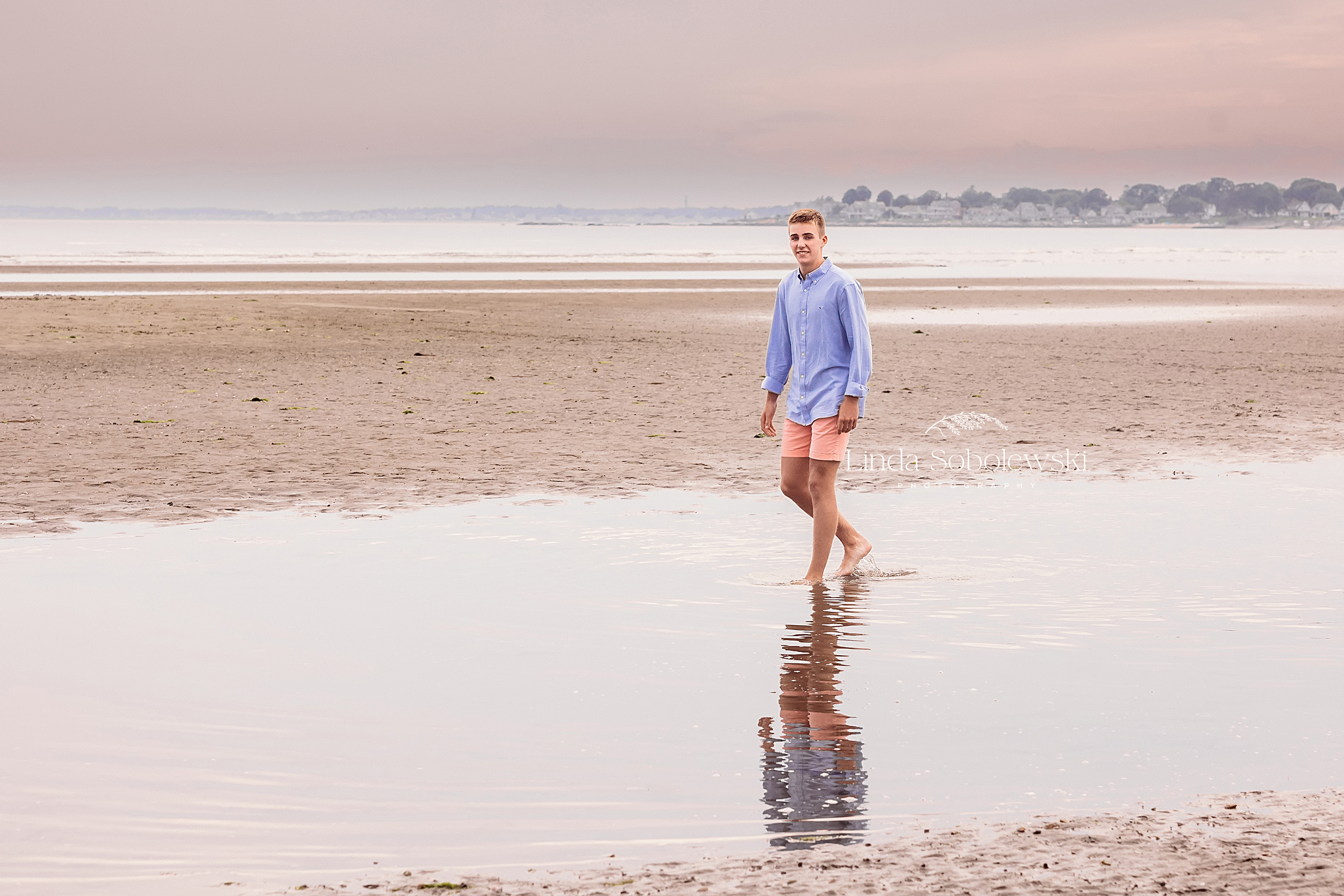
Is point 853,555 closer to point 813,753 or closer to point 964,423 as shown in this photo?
point 813,753

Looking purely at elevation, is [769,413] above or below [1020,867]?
above

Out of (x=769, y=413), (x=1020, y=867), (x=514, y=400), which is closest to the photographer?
(x=1020, y=867)

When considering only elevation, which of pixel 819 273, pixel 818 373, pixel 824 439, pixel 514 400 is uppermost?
pixel 819 273

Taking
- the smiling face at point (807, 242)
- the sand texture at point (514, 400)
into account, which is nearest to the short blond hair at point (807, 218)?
the smiling face at point (807, 242)

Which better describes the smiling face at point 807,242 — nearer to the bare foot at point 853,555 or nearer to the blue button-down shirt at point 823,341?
the blue button-down shirt at point 823,341

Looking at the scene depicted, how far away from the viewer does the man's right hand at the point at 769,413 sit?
7879 mm

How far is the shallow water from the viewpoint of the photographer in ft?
14.4

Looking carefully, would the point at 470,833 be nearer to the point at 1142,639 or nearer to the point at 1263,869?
the point at 1263,869

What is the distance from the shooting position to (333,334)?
78.7ft

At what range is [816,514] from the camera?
777 cm

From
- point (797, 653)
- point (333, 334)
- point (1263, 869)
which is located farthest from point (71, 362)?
point (1263, 869)

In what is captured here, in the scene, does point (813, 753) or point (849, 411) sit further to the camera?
point (849, 411)

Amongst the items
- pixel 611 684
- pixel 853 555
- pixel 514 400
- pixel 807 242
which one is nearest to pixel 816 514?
pixel 853 555

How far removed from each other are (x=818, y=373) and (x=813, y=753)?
3004 mm
